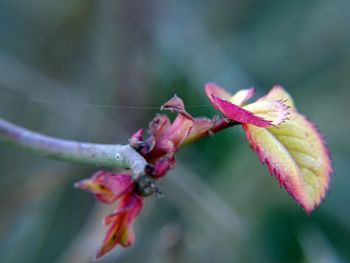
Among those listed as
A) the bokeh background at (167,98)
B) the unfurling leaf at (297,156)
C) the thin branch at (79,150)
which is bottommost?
the unfurling leaf at (297,156)

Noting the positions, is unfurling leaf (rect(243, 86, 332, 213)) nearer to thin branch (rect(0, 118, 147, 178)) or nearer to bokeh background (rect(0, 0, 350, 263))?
thin branch (rect(0, 118, 147, 178))

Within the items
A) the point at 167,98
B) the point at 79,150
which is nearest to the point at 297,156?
the point at 79,150

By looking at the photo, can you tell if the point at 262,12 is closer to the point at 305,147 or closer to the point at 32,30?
the point at 32,30

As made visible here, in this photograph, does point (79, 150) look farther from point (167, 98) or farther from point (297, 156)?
point (167, 98)

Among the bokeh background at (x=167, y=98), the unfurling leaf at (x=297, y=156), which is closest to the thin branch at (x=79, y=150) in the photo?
the unfurling leaf at (x=297, y=156)

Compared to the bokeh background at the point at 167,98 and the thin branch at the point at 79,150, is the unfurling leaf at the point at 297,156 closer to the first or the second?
the thin branch at the point at 79,150

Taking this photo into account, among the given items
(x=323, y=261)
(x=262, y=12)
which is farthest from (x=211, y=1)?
(x=323, y=261)
